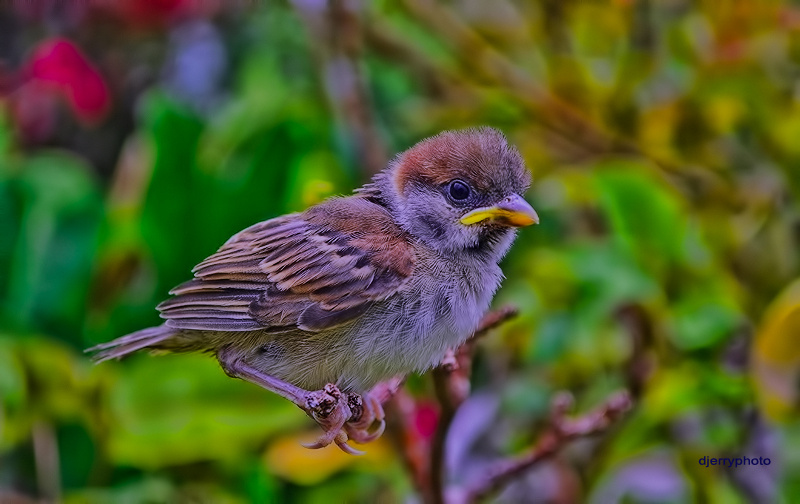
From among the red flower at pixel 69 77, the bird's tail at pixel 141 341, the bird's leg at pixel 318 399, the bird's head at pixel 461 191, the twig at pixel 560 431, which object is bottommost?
the red flower at pixel 69 77

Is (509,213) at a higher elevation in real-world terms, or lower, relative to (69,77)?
higher

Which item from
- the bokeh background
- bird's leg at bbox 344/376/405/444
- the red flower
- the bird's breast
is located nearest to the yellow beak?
the bird's breast

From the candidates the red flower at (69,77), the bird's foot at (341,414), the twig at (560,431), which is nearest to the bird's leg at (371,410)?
the bird's foot at (341,414)

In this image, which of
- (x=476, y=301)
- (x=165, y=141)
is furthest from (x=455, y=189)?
(x=165, y=141)

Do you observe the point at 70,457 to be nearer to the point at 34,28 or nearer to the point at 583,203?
the point at 583,203

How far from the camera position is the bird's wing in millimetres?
1262

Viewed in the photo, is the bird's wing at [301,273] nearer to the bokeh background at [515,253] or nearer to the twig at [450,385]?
the twig at [450,385]

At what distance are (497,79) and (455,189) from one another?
3.60 feet

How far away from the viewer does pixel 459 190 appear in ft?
4.35

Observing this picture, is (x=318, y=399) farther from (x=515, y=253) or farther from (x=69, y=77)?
(x=69, y=77)

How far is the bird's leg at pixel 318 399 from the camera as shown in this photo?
1082 millimetres

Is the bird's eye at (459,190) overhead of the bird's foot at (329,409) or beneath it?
overhead

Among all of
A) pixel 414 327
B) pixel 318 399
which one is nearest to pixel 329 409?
pixel 318 399

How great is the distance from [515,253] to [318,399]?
1.38 meters
